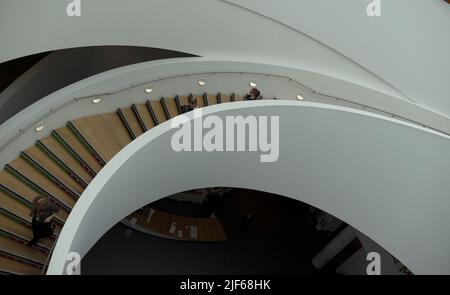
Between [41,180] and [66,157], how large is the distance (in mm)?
616

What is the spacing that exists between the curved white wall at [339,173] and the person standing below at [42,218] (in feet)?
2.09

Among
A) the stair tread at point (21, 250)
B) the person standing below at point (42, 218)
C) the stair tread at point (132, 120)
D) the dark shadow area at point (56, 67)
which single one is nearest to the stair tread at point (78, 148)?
the stair tread at point (132, 120)

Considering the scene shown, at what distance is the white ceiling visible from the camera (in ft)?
27.5

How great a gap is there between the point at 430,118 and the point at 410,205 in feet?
6.96

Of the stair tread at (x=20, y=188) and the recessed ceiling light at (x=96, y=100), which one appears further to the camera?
the recessed ceiling light at (x=96, y=100)

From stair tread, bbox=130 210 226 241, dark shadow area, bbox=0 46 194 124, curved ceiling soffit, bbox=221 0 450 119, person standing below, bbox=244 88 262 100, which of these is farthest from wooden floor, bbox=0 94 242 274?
stair tread, bbox=130 210 226 241

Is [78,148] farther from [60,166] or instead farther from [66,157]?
[60,166]

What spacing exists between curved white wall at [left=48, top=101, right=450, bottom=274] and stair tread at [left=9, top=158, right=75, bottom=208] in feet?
2.64

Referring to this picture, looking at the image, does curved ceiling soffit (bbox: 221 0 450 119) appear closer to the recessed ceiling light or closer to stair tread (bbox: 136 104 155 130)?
stair tread (bbox: 136 104 155 130)

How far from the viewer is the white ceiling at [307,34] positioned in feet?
27.5

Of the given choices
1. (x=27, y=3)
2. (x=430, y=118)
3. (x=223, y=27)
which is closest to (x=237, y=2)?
(x=223, y=27)

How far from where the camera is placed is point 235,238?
11.9 m

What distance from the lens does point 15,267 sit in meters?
5.84

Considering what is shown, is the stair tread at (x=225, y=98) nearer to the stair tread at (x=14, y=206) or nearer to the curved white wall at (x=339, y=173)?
the curved white wall at (x=339, y=173)
